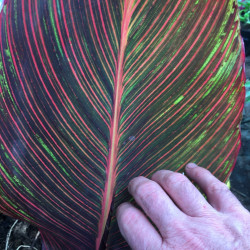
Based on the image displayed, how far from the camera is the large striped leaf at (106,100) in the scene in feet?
1.56

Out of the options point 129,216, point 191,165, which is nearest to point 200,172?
point 191,165

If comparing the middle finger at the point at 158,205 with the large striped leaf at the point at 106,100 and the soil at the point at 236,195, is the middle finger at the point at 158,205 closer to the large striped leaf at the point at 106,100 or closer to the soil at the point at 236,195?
the large striped leaf at the point at 106,100

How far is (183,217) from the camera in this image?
47 cm

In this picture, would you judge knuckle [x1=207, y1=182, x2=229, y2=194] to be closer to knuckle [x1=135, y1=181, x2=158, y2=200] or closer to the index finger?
the index finger

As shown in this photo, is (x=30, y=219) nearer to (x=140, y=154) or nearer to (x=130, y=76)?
(x=140, y=154)

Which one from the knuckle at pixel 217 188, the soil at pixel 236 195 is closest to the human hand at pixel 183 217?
the knuckle at pixel 217 188

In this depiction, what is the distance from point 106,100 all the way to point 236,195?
1082 mm

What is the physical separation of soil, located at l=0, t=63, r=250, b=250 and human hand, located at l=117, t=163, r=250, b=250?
52cm

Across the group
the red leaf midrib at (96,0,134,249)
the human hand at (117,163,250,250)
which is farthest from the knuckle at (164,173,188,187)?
the red leaf midrib at (96,0,134,249)

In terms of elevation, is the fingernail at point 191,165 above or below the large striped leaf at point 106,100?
below

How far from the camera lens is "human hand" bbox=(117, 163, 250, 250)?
45 centimetres

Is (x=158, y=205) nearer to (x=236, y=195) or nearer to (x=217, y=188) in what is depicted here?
(x=217, y=188)

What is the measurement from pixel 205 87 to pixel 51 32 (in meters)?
0.30

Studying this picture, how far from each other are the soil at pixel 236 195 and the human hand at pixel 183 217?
1.72ft
